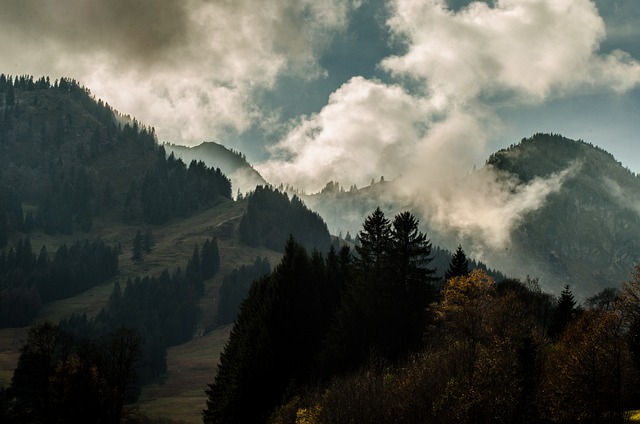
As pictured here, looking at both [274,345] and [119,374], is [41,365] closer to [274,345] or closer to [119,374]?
[119,374]

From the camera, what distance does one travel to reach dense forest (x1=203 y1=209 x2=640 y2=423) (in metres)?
38.6

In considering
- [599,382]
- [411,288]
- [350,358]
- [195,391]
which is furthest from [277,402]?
[195,391]

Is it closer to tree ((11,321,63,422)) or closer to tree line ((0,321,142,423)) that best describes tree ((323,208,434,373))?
tree line ((0,321,142,423))

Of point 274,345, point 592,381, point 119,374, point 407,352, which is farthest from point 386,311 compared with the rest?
point 119,374

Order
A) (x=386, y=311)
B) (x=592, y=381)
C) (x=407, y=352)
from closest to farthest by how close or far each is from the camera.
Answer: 1. (x=592, y=381)
2. (x=407, y=352)
3. (x=386, y=311)

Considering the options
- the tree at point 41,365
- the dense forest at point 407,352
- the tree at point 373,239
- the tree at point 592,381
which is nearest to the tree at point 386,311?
the dense forest at point 407,352

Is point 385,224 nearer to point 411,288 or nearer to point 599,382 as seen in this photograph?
point 411,288

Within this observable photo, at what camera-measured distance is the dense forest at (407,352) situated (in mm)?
38625

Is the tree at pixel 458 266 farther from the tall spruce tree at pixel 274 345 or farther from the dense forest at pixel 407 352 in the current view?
the tall spruce tree at pixel 274 345

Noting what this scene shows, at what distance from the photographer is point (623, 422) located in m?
36.7

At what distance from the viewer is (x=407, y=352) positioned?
57.9 m

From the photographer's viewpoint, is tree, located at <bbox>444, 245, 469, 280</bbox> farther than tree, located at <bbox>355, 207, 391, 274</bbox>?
Yes

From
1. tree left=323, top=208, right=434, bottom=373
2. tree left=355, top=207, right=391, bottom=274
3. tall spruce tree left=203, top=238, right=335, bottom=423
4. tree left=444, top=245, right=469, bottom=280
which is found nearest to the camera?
tree left=323, top=208, right=434, bottom=373

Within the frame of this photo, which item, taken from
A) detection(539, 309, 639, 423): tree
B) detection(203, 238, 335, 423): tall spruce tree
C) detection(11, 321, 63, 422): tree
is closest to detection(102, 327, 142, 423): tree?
detection(11, 321, 63, 422): tree
